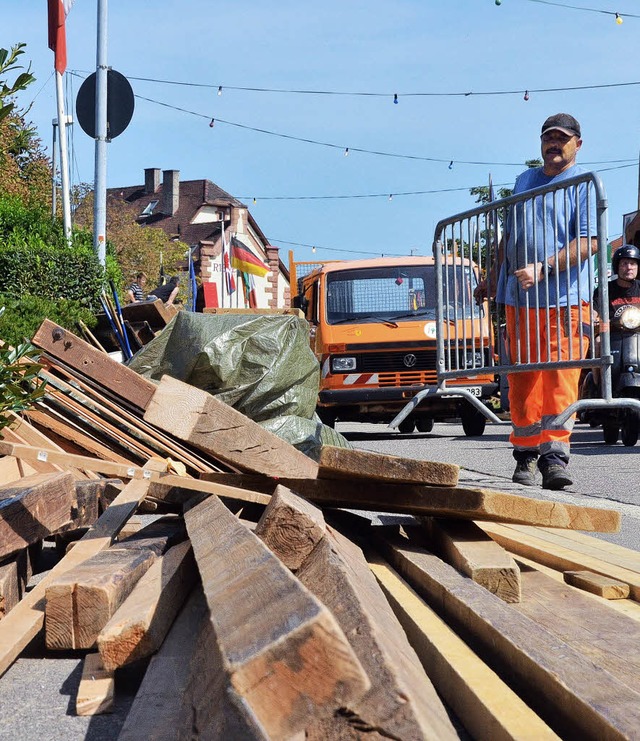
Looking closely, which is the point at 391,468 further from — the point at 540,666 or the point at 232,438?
the point at 540,666

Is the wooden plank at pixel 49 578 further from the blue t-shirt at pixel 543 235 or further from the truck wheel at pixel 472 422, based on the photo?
the truck wheel at pixel 472 422

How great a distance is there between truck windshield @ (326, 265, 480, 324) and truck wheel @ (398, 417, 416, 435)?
1.53 meters

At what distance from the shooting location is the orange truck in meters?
14.1

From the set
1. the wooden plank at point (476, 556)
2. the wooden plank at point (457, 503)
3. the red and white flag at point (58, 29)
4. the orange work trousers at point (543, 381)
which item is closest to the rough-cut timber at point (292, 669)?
the wooden plank at point (476, 556)

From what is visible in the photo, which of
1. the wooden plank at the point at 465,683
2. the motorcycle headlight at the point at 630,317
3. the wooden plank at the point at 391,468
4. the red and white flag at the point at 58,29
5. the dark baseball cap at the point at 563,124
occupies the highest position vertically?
the red and white flag at the point at 58,29

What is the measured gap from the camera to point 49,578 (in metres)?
2.94

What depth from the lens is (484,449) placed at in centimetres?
1093

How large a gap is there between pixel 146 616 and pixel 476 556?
3.36ft

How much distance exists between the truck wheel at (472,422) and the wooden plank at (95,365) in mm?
9726

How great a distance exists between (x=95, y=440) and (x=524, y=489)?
2508mm

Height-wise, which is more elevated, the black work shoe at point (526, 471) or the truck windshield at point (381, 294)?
the truck windshield at point (381, 294)

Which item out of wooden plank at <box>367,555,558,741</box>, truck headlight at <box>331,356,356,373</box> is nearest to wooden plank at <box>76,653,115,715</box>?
wooden plank at <box>367,555,558,741</box>

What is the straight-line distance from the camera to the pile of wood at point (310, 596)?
57.3 inches

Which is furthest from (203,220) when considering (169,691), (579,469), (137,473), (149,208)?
(169,691)
